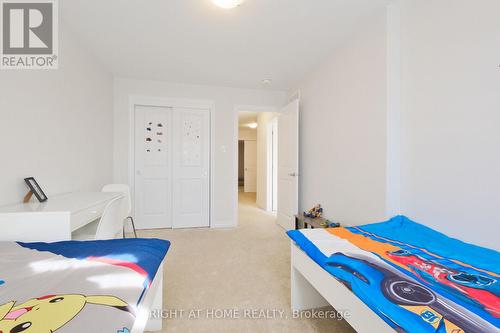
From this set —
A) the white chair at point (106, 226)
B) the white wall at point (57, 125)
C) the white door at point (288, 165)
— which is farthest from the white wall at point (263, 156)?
the white chair at point (106, 226)

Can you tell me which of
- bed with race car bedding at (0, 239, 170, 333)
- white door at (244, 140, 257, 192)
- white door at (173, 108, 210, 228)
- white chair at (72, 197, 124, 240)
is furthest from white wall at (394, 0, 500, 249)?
white door at (244, 140, 257, 192)

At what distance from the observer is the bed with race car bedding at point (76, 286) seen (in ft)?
1.86

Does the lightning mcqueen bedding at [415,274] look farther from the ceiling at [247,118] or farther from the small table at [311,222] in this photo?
the ceiling at [247,118]

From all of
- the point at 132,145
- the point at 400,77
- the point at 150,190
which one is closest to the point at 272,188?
the point at 150,190

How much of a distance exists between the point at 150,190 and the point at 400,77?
3.55 metres

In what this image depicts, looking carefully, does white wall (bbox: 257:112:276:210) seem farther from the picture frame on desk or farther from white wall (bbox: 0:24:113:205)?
the picture frame on desk

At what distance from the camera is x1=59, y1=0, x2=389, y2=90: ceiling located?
182cm

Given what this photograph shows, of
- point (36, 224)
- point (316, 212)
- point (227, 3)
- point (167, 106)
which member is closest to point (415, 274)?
point (316, 212)

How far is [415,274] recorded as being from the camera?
3.12 ft

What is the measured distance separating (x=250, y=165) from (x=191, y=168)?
15.2ft

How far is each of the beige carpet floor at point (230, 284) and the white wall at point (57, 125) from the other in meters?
1.33

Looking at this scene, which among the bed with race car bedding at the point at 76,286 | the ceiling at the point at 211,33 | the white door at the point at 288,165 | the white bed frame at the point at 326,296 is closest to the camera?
the bed with race car bedding at the point at 76,286

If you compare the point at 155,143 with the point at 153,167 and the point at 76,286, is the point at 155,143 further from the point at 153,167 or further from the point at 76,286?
the point at 76,286

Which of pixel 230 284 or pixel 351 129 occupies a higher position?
pixel 351 129
